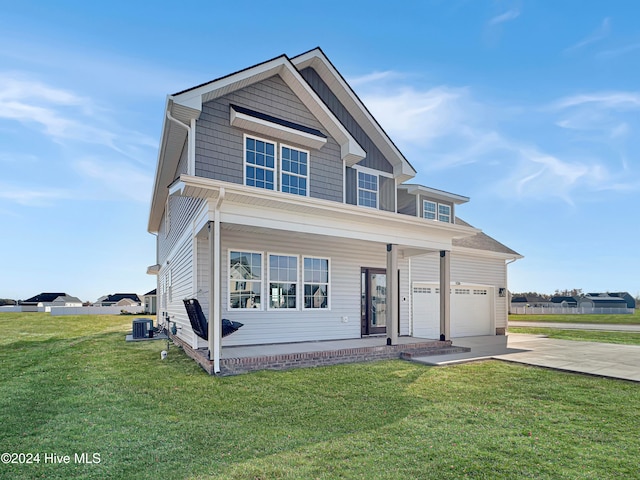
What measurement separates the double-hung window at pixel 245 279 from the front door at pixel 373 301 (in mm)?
3621

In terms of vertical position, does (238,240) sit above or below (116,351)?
above

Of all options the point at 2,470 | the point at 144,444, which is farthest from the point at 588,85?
the point at 2,470

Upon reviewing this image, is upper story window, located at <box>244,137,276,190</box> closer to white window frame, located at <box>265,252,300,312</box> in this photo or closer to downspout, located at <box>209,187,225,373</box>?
white window frame, located at <box>265,252,300,312</box>

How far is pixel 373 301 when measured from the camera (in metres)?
12.2

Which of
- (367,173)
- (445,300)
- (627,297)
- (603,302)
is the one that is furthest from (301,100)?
(627,297)

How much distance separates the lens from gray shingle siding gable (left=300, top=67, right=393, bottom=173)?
459 inches

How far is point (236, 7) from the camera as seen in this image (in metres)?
10.8

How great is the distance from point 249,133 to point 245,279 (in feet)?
12.3

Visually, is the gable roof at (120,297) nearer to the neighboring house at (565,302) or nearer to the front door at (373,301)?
the front door at (373,301)

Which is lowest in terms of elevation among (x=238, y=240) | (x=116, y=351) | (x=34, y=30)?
(x=116, y=351)

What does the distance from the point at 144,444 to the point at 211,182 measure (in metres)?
4.51

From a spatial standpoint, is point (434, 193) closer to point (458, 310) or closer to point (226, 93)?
point (458, 310)

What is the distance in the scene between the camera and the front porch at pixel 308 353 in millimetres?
7529

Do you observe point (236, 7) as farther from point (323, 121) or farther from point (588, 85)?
point (588, 85)
